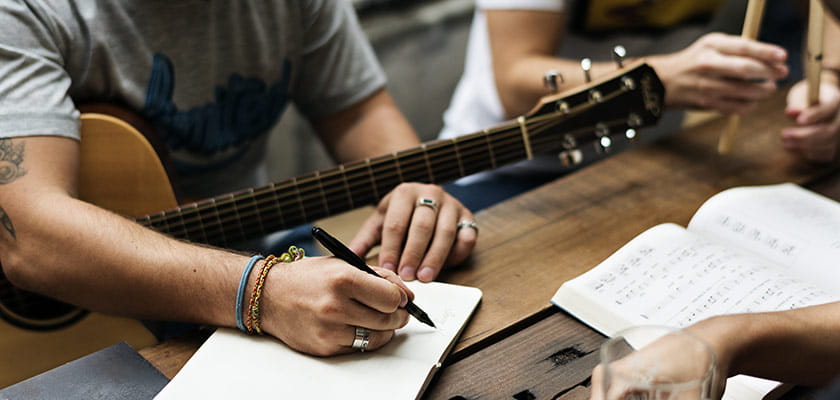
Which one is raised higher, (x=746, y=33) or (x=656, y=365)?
(x=746, y=33)

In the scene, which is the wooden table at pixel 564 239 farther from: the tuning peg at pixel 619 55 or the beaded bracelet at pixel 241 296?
the tuning peg at pixel 619 55

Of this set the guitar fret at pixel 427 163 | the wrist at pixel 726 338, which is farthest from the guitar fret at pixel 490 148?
the wrist at pixel 726 338

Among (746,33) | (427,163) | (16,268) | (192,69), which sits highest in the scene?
(746,33)

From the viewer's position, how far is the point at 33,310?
1.10 meters

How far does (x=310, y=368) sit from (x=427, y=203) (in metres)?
0.33

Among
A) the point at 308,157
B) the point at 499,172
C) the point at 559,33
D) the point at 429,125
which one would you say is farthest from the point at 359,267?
the point at 429,125

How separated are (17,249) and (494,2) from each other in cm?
100

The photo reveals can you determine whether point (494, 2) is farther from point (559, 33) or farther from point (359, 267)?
point (359, 267)

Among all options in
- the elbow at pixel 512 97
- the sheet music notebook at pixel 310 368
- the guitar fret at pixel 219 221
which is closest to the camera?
the sheet music notebook at pixel 310 368

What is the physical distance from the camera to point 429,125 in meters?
2.54

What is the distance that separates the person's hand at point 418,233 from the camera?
97cm

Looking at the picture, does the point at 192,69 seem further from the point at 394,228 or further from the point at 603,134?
the point at 603,134

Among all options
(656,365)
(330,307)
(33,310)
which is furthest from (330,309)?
(33,310)

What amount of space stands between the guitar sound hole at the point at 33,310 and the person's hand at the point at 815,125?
4.07 ft
